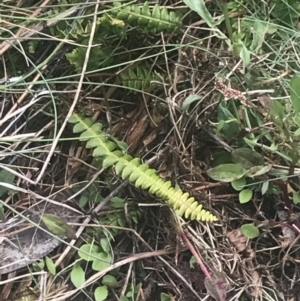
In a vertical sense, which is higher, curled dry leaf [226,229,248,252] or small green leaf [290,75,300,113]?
small green leaf [290,75,300,113]

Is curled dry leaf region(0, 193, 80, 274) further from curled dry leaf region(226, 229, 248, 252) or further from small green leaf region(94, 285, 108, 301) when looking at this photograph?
curled dry leaf region(226, 229, 248, 252)

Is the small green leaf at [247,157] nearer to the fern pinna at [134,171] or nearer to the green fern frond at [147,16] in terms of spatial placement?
the fern pinna at [134,171]

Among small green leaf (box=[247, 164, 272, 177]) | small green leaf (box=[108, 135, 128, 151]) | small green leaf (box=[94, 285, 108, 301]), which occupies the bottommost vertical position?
small green leaf (box=[94, 285, 108, 301])

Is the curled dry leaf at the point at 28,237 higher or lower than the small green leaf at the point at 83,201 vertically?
lower

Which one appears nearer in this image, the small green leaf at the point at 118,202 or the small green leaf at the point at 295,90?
the small green leaf at the point at 295,90

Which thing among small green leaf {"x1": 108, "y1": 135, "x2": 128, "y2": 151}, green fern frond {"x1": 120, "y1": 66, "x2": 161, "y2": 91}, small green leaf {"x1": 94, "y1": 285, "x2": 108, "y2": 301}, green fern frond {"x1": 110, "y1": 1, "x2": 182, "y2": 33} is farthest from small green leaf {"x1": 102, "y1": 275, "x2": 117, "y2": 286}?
green fern frond {"x1": 110, "y1": 1, "x2": 182, "y2": 33}

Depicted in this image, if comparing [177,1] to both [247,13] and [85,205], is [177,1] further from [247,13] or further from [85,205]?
[85,205]

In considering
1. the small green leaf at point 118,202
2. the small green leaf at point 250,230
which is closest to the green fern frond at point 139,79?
the small green leaf at point 118,202
